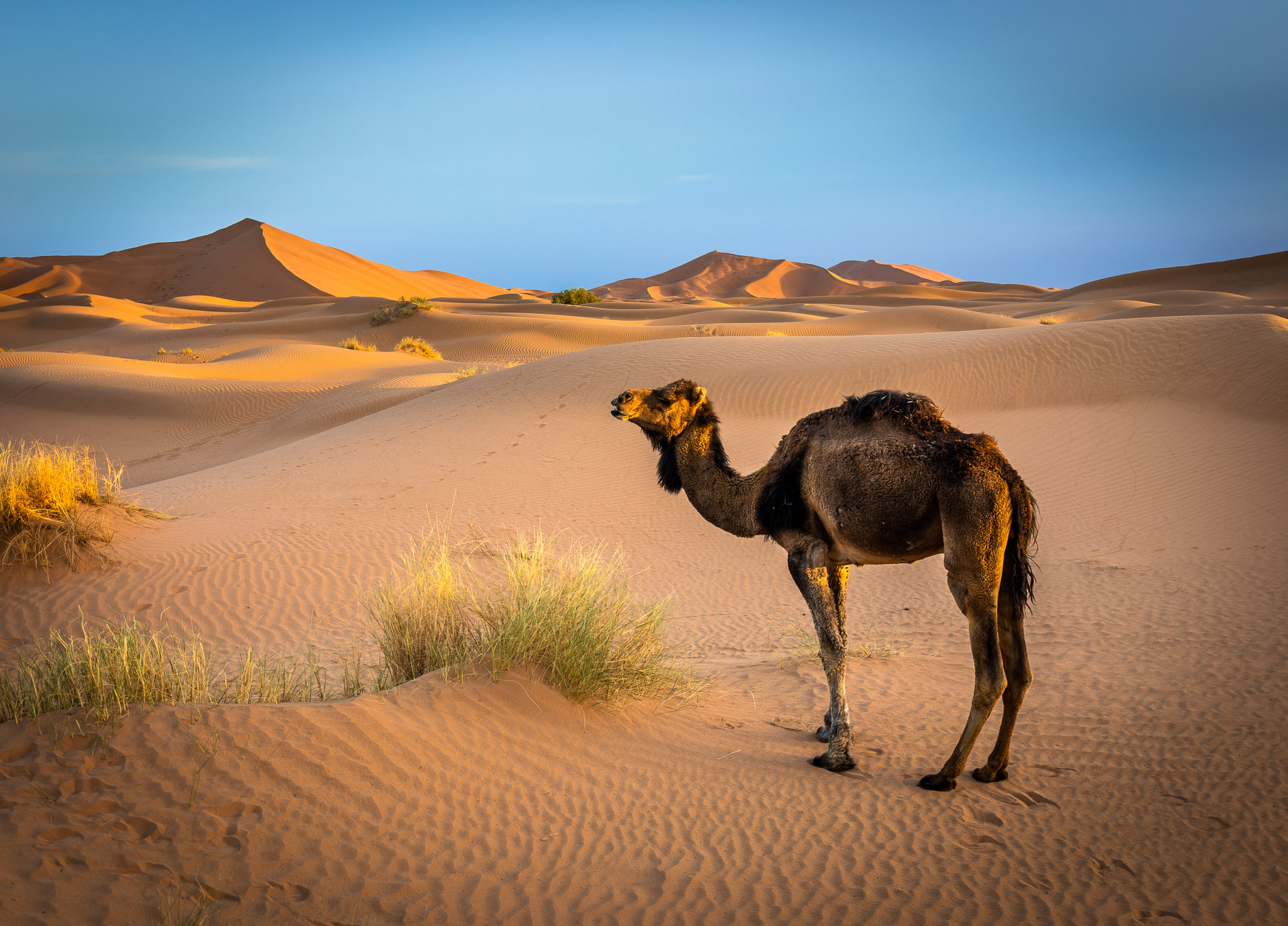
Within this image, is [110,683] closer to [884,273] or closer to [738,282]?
[738,282]

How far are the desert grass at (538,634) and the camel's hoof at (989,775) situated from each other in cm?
218

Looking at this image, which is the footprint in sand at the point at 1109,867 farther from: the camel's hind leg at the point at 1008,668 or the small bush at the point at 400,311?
the small bush at the point at 400,311

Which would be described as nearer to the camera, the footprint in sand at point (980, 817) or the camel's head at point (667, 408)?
the footprint in sand at point (980, 817)

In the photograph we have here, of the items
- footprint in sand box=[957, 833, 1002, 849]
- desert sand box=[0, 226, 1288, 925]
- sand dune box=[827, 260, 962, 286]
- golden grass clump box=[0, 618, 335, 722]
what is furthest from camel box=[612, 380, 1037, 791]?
sand dune box=[827, 260, 962, 286]

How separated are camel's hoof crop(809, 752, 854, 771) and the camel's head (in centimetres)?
255

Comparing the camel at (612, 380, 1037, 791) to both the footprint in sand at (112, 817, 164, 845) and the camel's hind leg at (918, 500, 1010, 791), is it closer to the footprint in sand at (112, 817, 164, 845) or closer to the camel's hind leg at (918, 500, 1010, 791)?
the camel's hind leg at (918, 500, 1010, 791)

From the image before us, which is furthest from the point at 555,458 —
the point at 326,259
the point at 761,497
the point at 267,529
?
the point at 326,259

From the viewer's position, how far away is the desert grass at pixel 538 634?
5.61 meters

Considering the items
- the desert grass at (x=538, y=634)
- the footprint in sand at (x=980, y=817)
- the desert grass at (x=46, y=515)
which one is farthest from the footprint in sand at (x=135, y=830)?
the desert grass at (x=46, y=515)

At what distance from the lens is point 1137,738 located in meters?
5.70

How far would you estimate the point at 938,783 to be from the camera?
4922 mm

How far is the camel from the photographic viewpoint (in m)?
4.70

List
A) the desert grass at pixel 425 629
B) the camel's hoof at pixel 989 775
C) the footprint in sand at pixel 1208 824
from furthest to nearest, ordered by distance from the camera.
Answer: the desert grass at pixel 425 629
the camel's hoof at pixel 989 775
the footprint in sand at pixel 1208 824

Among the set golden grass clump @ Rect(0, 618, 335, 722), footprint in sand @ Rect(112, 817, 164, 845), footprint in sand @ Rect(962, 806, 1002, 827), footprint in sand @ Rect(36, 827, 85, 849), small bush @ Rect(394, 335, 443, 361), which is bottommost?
footprint in sand @ Rect(962, 806, 1002, 827)
